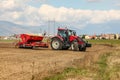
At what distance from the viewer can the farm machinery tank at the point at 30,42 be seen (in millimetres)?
35250

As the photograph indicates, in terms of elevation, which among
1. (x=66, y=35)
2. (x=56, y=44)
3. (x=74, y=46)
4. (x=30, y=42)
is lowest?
(x=74, y=46)

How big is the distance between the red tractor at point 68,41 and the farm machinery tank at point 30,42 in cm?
136

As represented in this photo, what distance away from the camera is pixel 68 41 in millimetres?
34844

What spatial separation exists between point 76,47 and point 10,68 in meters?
18.6

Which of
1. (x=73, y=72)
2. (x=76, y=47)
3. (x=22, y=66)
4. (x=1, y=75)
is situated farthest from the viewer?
(x=76, y=47)

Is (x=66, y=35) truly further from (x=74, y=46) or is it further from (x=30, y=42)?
(x=30, y=42)

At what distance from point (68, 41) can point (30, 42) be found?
4114mm

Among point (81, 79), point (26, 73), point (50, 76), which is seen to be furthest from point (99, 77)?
point (26, 73)

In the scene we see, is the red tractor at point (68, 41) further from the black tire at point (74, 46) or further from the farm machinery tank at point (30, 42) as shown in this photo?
the farm machinery tank at point (30, 42)

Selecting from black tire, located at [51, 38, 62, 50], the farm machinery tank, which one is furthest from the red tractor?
the farm machinery tank

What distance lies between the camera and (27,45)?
35375 mm

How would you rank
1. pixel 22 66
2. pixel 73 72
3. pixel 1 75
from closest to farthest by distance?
pixel 1 75 → pixel 73 72 → pixel 22 66

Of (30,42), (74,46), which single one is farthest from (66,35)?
(30,42)

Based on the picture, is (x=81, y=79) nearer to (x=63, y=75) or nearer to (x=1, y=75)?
(x=63, y=75)
